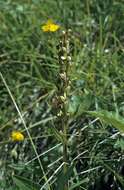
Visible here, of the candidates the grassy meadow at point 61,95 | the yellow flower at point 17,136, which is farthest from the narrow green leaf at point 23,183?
the yellow flower at point 17,136

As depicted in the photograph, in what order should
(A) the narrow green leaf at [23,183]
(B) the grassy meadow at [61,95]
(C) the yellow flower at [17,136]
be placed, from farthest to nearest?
(C) the yellow flower at [17,136], (B) the grassy meadow at [61,95], (A) the narrow green leaf at [23,183]

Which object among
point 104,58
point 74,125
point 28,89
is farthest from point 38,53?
point 74,125

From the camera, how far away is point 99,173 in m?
1.71

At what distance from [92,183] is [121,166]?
0.35ft

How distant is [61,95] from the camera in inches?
52.0

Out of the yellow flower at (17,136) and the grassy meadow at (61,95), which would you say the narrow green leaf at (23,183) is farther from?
the yellow flower at (17,136)

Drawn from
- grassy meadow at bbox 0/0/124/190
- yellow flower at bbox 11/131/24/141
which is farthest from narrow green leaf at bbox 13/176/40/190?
yellow flower at bbox 11/131/24/141

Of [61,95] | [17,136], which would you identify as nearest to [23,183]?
[61,95]

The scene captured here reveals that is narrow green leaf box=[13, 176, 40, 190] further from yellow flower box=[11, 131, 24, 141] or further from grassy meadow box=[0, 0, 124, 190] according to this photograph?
yellow flower box=[11, 131, 24, 141]

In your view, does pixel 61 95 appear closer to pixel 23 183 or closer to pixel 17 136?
pixel 23 183

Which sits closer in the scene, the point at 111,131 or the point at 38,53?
the point at 111,131

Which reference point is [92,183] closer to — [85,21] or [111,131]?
[111,131]

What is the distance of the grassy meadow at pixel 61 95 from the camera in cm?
151

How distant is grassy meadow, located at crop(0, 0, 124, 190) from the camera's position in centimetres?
151
